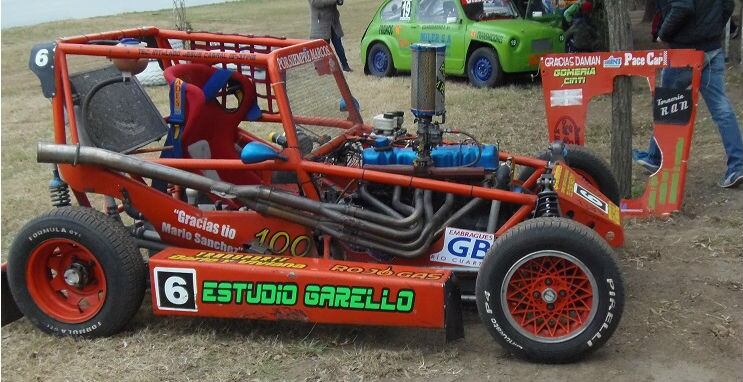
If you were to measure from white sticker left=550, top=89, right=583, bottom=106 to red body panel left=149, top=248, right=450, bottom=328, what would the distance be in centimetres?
255

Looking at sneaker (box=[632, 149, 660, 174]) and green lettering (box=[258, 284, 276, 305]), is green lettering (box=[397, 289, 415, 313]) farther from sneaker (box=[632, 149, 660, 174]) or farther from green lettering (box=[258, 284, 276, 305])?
sneaker (box=[632, 149, 660, 174])

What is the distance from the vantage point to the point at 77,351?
432cm

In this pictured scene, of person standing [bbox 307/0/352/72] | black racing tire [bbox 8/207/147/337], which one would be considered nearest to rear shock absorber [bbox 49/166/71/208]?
black racing tire [bbox 8/207/147/337]

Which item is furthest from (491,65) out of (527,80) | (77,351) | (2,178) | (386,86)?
(77,351)

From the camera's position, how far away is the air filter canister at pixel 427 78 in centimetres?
426

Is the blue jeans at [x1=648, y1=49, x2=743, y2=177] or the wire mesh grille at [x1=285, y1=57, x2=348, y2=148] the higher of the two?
the wire mesh grille at [x1=285, y1=57, x2=348, y2=148]

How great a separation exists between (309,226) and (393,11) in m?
8.94

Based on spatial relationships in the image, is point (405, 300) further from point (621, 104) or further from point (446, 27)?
point (446, 27)

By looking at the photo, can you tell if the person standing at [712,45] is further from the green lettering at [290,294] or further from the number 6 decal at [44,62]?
the number 6 decal at [44,62]

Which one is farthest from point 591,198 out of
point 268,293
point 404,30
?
point 404,30

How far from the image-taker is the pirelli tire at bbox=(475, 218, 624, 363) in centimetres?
375

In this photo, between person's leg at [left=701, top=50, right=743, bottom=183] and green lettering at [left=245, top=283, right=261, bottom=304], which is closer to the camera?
green lettering at [left=245, top=283, right=261, bottom=304]

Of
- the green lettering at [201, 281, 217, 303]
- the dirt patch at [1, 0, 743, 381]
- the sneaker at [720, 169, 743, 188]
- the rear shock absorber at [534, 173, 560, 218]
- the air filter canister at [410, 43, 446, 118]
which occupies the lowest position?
the dirt patch at [1, 0, 743, 381]

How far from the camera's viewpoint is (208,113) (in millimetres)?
4984
